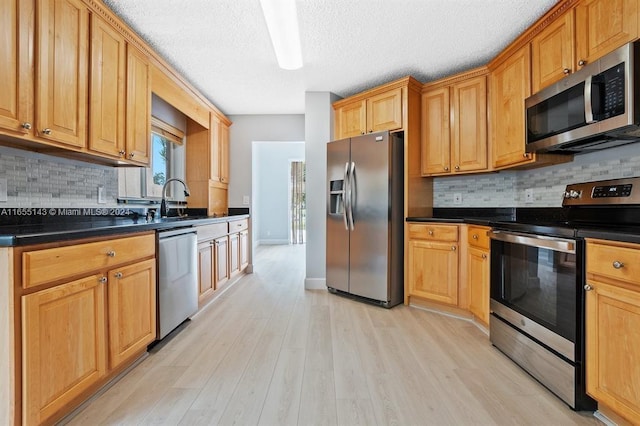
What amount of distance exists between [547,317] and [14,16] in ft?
9.88

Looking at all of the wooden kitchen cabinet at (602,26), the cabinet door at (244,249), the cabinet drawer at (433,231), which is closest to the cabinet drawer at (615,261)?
the wooden kitchen cabinet at (602,26)

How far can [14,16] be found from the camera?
57.4 inches

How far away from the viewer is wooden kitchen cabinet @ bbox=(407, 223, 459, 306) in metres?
2.80

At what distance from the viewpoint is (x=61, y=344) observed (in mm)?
1363

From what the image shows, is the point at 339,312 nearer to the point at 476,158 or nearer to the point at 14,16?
the point at 476,158

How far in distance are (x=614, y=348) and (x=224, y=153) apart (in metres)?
4.27

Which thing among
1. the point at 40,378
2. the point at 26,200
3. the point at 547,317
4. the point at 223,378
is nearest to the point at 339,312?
the point at 223,378

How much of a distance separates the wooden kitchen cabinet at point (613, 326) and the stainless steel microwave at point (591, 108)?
67 cm

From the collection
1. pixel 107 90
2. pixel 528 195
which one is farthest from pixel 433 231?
pixel 107 90

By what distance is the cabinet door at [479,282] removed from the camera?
2.41m

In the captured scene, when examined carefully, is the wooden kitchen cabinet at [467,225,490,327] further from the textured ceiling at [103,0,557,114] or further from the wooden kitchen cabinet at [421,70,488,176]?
the textured ceiling at [103,0,557,114]

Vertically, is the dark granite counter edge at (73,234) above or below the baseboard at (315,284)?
above

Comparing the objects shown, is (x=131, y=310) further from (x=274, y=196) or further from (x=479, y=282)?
(x=274, y=196)

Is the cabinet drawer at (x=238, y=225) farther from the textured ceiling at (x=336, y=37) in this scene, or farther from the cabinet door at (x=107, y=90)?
the cabinet door at (x=107, y=90)
